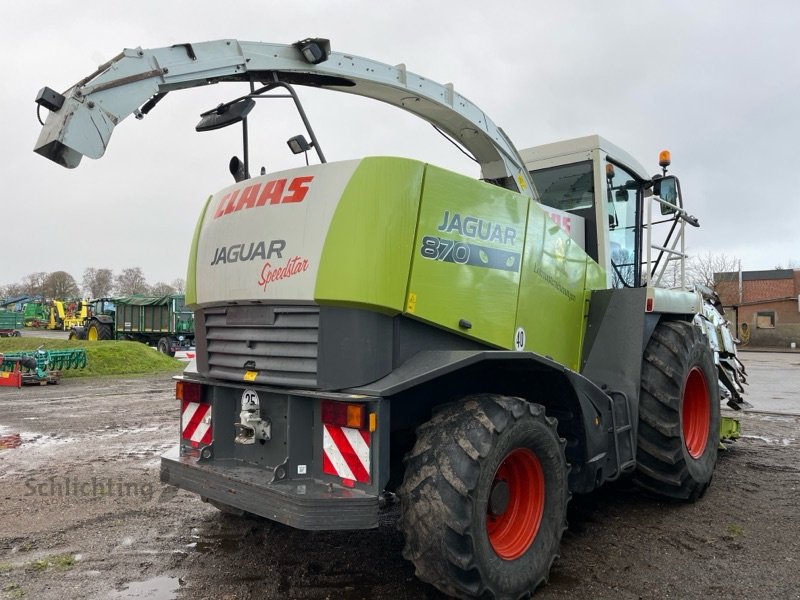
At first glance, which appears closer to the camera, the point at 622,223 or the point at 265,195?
the point at 265,195

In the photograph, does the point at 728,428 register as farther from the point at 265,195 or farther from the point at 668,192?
the point at 265,195

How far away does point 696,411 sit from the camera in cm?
551

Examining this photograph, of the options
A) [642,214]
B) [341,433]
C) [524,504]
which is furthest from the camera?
[642,214]

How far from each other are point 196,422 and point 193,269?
100 centimetres

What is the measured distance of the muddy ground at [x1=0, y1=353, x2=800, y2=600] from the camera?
3436 millimetres

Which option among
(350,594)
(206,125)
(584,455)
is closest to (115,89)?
(206,125)

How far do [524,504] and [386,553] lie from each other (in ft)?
3.24

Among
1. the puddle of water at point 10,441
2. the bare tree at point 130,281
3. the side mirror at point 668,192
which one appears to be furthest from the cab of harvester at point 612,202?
the bare tree at point 130,281

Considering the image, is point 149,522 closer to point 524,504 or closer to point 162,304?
point 524,504

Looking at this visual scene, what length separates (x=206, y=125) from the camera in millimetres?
3969

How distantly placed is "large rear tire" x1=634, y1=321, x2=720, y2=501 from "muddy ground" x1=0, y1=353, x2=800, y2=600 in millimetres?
235

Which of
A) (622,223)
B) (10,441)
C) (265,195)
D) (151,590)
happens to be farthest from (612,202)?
(10,441)

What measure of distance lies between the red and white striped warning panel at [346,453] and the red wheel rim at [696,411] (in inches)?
136

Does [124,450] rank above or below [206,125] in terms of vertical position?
below
